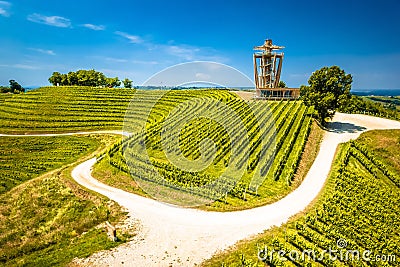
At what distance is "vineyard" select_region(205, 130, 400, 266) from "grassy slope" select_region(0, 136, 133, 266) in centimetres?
1080

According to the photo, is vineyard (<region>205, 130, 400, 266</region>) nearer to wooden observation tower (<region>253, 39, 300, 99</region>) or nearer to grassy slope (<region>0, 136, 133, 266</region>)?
grassy slope (<region>0, 136, 133, 266</region>)

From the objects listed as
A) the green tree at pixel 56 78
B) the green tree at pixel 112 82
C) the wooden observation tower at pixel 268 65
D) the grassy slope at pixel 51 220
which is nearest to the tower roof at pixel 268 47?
the wooden observation tower at pixel 268 65

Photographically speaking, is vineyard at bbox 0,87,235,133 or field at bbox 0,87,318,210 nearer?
field at bbox 0,87,318,210

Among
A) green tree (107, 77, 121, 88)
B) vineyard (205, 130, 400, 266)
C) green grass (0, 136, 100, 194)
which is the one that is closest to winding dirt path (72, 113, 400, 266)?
vineyard (205, 130, 400, 266)

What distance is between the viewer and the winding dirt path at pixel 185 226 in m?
18.3

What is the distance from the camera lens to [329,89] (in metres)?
46.1

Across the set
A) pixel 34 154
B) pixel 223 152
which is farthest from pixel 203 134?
pixel 34 154

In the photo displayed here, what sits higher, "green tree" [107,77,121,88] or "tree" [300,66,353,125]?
"green tree" [107,77,121,88]

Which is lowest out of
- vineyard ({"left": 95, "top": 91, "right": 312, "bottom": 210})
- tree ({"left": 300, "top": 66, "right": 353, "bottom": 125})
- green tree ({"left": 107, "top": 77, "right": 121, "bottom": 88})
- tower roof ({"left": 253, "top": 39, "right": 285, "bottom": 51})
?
vineyard ({"left": 95, "top": 91, "right": 312, "bottom": 210})

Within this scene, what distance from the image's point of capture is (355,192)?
27875 millimetres

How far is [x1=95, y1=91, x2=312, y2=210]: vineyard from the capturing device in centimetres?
2920

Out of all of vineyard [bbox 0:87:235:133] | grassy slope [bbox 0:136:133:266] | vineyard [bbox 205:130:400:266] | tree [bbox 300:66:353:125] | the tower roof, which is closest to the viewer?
vineyard [bbox 205:130:400:266]

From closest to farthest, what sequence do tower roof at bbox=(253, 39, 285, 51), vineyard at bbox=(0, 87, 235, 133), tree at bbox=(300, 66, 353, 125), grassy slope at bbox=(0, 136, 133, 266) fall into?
grassy slope at bbox=(0, 136, 133, 266) < tree at bbox=(300, 66, 353, 125) < vineyard at bbox=(0, 87, 235, 133) < tower roof at bbox=(253, 39, 285, 51)

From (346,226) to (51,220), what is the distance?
86.0 feet
